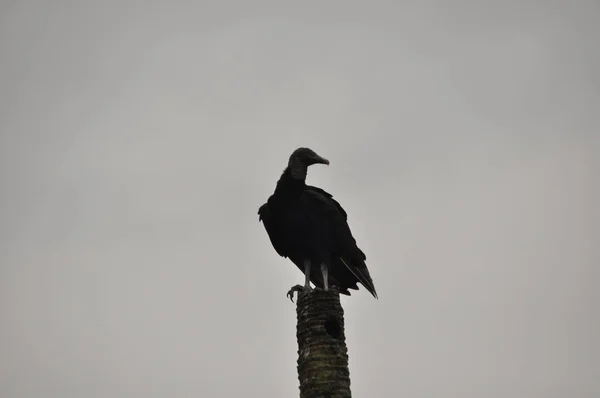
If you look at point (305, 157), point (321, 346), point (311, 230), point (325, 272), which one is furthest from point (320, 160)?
point (321, 346)

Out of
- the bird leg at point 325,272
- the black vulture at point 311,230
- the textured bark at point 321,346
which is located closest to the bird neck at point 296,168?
the black vulture at point 311,230

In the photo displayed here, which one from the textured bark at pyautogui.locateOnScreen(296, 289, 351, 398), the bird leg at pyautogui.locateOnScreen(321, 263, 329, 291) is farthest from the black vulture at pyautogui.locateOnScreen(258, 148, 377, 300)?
the textured bark at pyautogui.locateOnScreen(296, 289, 351, 398)

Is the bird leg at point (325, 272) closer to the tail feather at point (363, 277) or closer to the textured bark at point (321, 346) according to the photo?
the tail feather at point (363, 277)

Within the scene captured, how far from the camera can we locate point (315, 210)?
10109 millimetres

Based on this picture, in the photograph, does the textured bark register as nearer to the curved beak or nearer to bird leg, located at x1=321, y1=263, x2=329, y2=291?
bird leg, located at x1=321, y1=263, x2=329, y2=291

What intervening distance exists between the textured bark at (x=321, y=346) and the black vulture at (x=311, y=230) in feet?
2.54

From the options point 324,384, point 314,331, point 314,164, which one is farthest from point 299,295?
point 314,164

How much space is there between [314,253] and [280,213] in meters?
0.67

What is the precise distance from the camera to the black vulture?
32.6ft

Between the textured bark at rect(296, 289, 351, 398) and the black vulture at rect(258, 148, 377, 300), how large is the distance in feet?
2.54

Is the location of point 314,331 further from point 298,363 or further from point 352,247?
point 352,247

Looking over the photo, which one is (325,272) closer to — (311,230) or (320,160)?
(311,230)

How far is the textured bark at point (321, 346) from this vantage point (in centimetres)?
859

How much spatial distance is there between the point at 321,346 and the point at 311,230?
1.77 m
